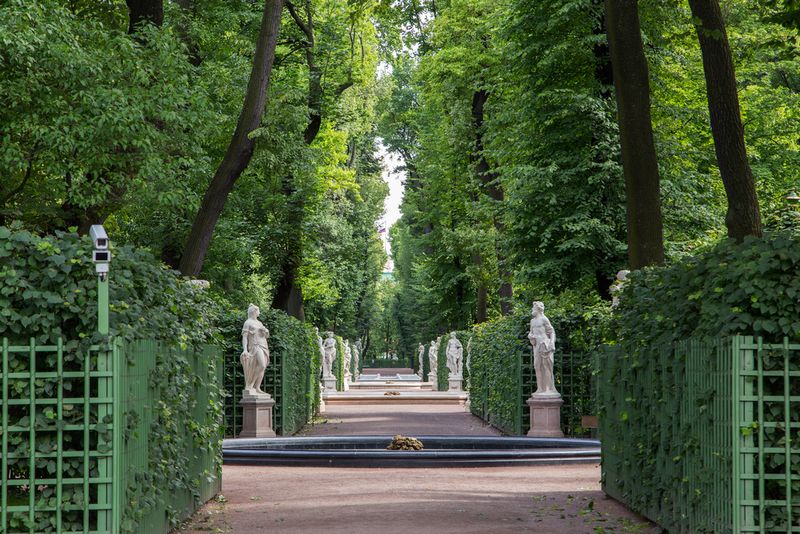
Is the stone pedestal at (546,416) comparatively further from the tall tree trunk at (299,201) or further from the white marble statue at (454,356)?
the white marble statue at (454,356)

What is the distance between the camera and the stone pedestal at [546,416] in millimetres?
22734

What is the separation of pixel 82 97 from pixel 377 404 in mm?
27201

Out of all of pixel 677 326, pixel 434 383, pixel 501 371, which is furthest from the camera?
pixel 434 383

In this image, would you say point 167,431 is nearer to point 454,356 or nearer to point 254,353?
point 254,353

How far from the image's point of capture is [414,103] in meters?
60.9

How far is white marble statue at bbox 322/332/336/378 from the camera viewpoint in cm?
4600

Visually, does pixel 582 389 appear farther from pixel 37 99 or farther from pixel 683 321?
pixel 683 321

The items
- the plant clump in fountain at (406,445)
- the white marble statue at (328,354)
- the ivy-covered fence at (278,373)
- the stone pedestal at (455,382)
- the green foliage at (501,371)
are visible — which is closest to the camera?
the plant clump in fountain at (406,445)

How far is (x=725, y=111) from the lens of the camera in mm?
13422

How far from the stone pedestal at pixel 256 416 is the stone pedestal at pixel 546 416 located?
201 inches

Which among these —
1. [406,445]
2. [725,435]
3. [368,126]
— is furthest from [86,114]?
[368,126]

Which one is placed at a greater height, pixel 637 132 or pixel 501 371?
pixel 637 132

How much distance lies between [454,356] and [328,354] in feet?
15.9

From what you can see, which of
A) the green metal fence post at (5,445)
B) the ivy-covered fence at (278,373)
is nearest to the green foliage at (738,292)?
the green metal fence post at (5,445)
